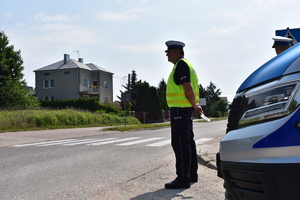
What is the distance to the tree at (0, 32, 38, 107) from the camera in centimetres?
3294

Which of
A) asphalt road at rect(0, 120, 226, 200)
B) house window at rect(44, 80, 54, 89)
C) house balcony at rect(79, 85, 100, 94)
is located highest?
house window at rect(44, 80, 54, 89)

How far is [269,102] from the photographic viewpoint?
189 cm

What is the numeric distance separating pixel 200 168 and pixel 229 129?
3.53 meters

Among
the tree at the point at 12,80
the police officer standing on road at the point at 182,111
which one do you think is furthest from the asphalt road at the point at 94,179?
the tree at the point at 12,80

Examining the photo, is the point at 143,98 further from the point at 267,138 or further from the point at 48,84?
the point at 267,138

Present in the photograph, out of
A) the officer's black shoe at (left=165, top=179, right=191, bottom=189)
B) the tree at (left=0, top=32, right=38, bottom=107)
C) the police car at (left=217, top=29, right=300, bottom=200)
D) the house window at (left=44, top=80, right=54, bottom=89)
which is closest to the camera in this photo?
the police car at (left=217, top=29, right=300, bottom=200)

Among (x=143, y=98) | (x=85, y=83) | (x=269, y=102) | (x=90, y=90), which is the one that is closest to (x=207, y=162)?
(x=269, y=102)

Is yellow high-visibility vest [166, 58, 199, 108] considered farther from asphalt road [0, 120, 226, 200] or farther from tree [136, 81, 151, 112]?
tree [136, 81, 151, 112]

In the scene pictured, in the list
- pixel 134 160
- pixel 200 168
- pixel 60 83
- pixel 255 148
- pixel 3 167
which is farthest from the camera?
pixel 60 83

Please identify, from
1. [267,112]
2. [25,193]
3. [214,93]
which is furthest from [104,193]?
[214,93]

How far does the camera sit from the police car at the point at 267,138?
1703 mm

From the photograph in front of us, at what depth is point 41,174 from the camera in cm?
531

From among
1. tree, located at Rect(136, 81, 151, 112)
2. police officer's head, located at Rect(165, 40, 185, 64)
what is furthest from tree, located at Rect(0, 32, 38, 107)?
police officer's head, located at Rect(165, 40, 185, 64)

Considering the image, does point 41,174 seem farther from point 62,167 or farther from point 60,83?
point 60,83
